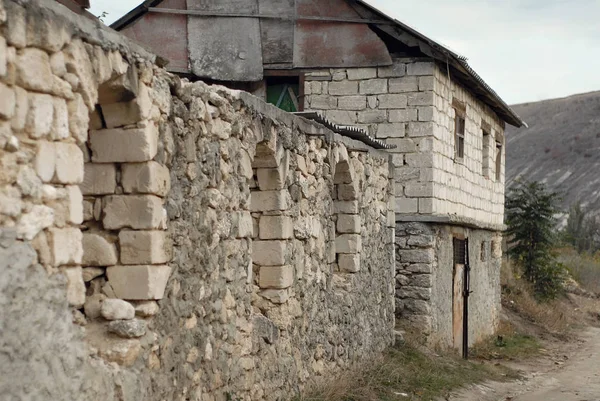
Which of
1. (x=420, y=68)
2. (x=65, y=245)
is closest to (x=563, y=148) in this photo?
(x=420, y=68)

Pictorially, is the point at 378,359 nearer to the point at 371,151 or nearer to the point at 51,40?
the point at 371,151

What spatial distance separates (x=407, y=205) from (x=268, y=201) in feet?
20.3

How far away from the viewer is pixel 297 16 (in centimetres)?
1344

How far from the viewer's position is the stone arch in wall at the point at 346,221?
937 cm

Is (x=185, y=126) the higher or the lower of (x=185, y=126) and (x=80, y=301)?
the higher

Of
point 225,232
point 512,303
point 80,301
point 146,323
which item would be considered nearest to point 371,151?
point 225,232

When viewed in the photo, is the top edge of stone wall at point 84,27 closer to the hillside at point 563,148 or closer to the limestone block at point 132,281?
the limestone block at point 132,281

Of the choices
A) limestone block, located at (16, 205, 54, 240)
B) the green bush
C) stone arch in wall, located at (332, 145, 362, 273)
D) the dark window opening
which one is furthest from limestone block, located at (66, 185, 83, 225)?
the green bush

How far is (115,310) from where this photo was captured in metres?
4.78

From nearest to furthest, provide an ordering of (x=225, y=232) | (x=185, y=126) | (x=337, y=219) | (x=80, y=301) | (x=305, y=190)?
(x=80, y=301) → (x=185, y=126) → (x=225, y=232) → (x=305, y=190) → (x=337, y=219)

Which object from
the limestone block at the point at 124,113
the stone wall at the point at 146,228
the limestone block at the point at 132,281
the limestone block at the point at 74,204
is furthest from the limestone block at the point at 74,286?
the limestone block at the point at 124,113

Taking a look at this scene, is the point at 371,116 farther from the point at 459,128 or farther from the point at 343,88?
the point at 459,128

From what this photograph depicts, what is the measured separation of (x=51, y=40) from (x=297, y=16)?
973cm

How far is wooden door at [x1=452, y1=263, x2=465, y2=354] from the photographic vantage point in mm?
14398
